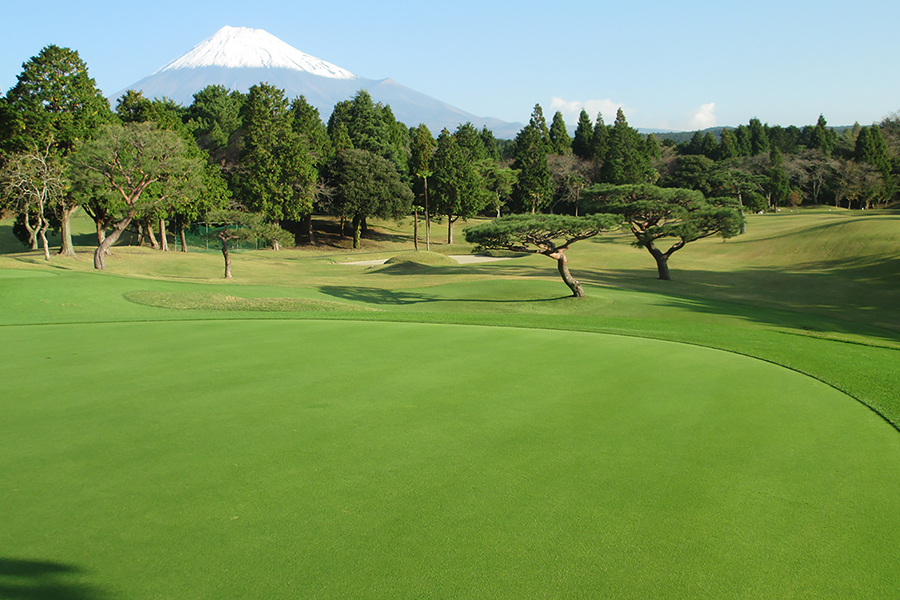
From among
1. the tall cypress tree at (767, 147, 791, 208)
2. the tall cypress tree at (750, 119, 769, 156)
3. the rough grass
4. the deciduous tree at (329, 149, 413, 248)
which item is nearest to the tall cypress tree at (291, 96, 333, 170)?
the deciduous tree at (329, 149, 413, 248)

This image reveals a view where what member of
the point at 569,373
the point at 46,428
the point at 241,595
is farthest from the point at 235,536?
→ the point at 569,373

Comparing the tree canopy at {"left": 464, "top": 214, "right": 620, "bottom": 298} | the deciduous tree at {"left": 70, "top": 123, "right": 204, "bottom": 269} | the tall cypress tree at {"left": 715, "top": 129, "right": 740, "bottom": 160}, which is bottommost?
the tree canopy at {"left": 464, "top": 214, "right": 620, "bottom": 298}

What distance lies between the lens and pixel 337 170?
53125mm

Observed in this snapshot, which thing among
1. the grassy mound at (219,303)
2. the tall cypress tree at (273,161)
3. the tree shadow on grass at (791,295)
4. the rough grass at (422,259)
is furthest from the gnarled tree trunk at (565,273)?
the tall cypress tree at (273,161)

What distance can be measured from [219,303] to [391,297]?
7.58 m

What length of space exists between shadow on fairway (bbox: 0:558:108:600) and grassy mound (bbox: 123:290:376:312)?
1369 centimetres

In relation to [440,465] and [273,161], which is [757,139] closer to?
[273,161]

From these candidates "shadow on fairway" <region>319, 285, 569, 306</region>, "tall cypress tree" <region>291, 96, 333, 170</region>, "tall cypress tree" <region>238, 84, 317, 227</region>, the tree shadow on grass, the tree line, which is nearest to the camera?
the tree shadow on grass

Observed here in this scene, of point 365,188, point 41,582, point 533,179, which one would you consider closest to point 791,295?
point 41,582

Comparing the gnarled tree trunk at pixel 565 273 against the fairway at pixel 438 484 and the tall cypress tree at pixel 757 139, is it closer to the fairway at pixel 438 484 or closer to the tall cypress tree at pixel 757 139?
the fairway at pixel 438 484

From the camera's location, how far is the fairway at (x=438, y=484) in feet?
10.7

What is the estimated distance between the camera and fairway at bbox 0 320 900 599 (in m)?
3.25

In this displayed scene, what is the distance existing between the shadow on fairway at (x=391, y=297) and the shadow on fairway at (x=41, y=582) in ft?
59.9

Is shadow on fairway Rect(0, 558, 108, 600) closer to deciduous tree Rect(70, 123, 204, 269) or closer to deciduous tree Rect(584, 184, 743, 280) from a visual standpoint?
deciduous tree Rect(584, 184, 743, 280)
